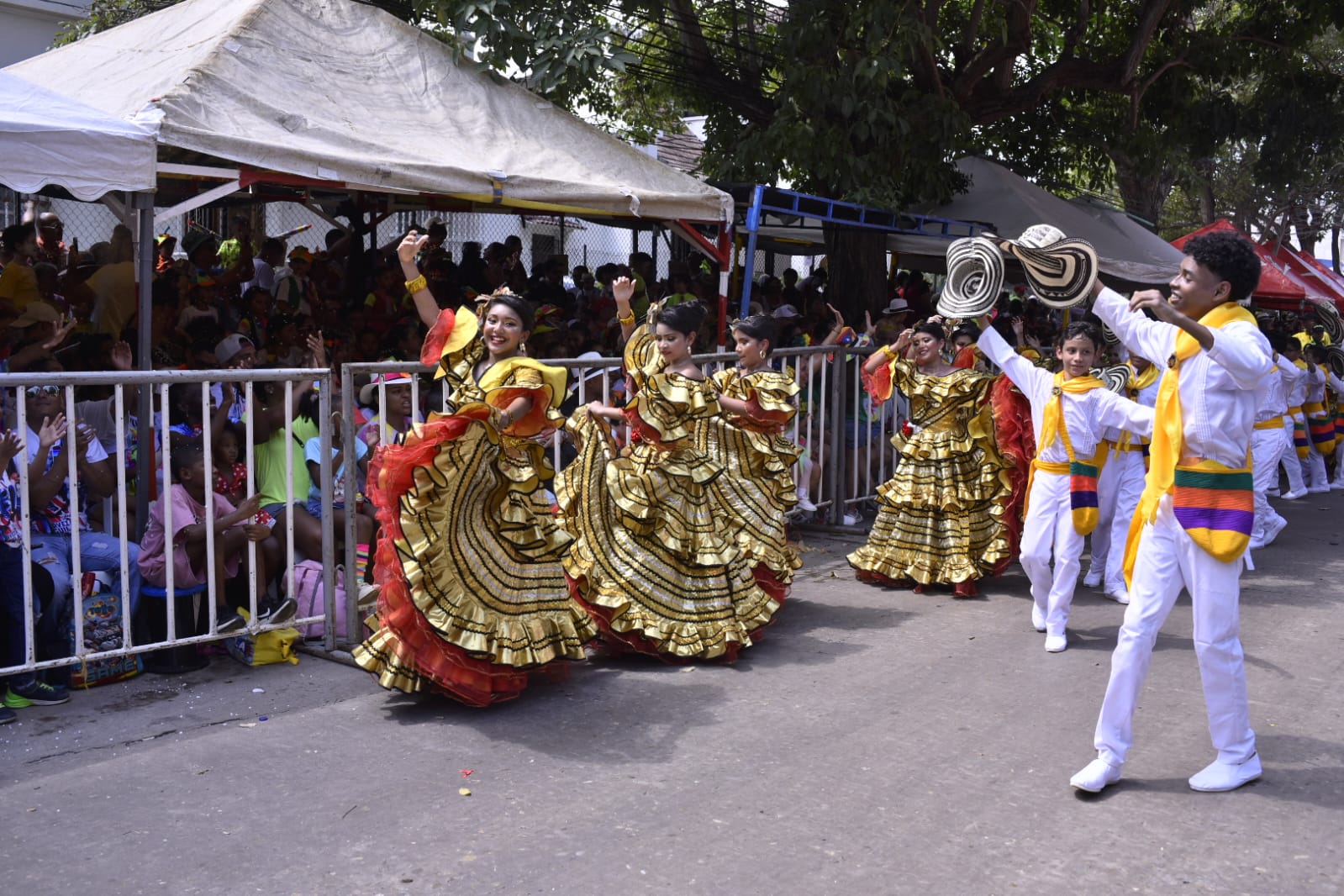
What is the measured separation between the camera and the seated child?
5.57 metres

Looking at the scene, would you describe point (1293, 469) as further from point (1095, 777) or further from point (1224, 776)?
point (1095, 777)

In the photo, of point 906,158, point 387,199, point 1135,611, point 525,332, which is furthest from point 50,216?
point 1135,611

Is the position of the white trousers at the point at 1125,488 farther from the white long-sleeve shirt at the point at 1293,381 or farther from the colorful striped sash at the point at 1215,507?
the colorful striped sash at the point at 1215,507

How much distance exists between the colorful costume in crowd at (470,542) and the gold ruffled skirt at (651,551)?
1.72 feet

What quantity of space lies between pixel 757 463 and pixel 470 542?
208cm

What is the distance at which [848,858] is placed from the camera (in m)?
3.90

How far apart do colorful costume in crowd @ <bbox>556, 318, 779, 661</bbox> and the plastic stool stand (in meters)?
1.68

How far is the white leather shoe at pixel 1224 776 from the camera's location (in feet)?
14.7

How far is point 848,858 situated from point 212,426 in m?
3.58

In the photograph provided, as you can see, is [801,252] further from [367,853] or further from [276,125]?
[367,853]

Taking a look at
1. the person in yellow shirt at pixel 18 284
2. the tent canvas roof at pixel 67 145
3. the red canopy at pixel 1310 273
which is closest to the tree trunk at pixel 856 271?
the person in yellow shirt at pixel 18 284

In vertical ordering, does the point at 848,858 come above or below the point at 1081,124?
below

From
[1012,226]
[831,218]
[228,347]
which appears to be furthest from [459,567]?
[1012,226]

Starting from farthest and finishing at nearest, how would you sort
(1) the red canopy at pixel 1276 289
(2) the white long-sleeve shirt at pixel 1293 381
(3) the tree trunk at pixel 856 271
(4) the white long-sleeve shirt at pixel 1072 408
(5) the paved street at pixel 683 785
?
(1) the red canopy at pixel 1276 289
(3) the tree trunk at pixel 856 271
(2) the white long-sleeve shirt at pixel 1293 381
(4) the white long-sleeve shirt at pixel 1072 408
(5) the paved street at pixel 683 785
